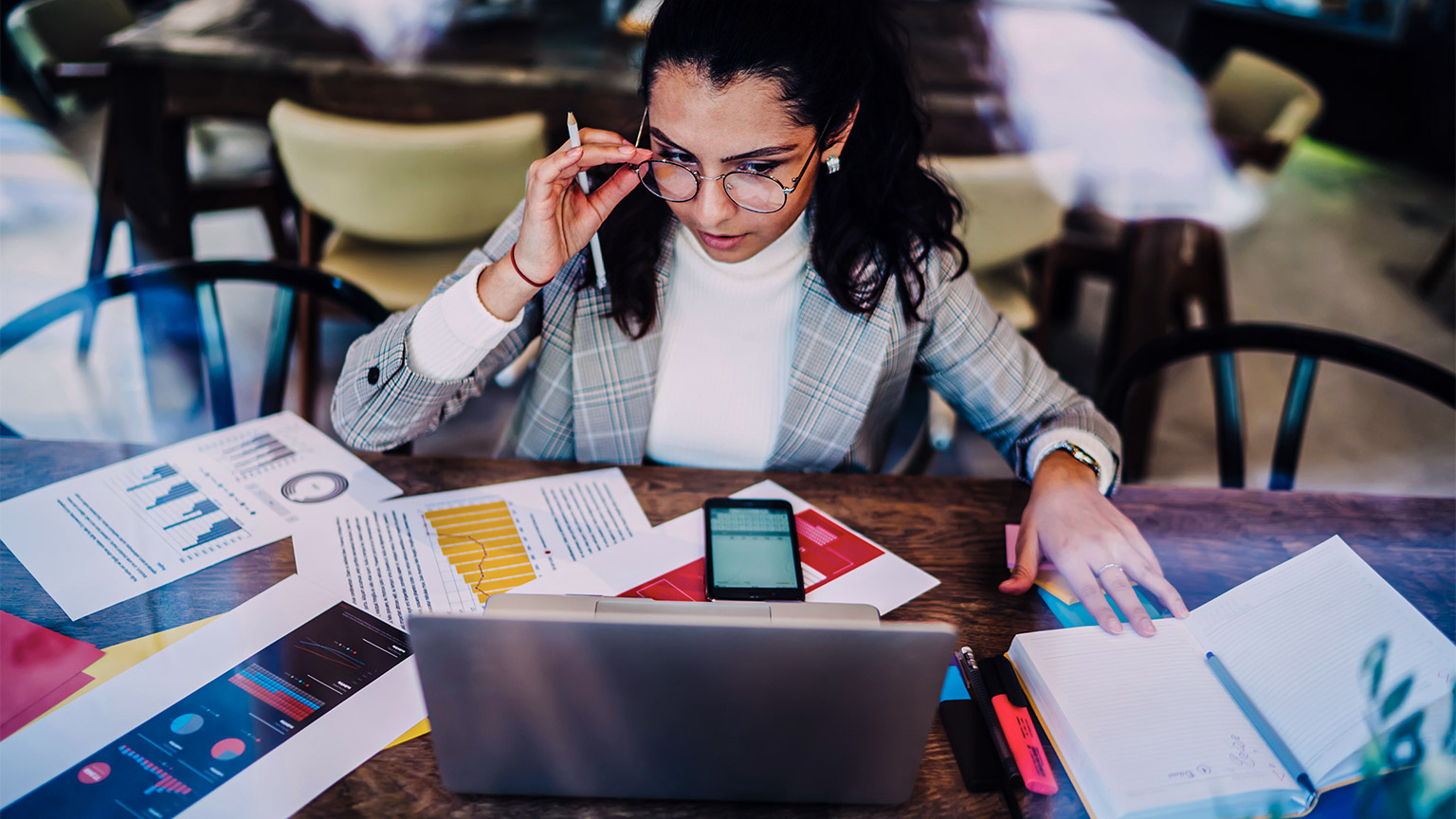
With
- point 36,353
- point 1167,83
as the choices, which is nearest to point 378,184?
point 36,353

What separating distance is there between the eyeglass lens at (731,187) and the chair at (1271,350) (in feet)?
1.97

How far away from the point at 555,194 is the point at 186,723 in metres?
0.63

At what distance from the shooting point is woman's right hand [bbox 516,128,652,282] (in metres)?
1.02

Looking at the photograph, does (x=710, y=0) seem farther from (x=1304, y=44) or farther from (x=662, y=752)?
(x=1304, y=44)

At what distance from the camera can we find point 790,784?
2.36 feet

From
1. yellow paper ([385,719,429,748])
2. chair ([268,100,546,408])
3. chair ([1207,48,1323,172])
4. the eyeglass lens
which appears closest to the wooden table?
yellow paper ([385,719,429,748])

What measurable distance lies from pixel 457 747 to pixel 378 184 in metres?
1.50

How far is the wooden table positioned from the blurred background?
246 mm

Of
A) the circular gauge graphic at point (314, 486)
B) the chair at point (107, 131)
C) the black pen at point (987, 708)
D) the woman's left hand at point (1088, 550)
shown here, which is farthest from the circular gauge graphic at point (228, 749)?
the chair at point (107, 131)

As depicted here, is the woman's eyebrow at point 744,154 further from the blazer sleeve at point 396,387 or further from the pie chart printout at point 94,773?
the pie chart printout at point 94,773

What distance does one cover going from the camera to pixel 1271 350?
4.44ft

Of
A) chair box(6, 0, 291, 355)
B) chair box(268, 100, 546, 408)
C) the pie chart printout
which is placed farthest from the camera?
chair box(6, 0, 291, 355)

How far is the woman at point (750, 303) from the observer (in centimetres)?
102

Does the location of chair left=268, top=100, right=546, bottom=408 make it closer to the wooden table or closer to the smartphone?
the wooden table
